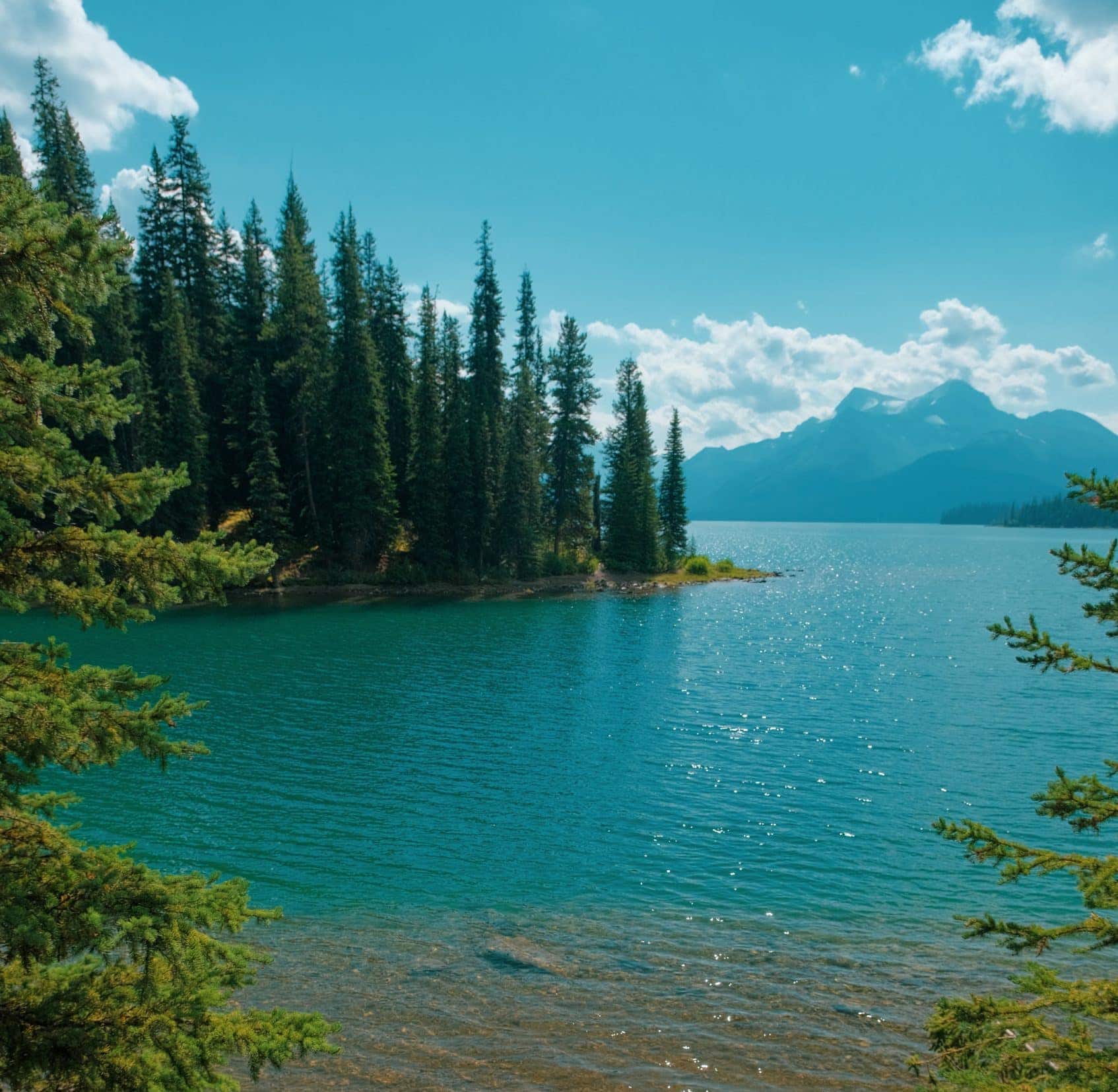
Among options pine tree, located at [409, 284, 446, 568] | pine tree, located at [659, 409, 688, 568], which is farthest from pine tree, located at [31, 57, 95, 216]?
pine tree, located at [659, 409, 688, 568]

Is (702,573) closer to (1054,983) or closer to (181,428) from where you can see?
(181,428)

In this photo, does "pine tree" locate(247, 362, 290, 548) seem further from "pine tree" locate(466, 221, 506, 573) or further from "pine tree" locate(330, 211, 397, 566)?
"pine tree" locate(466, 221, 506, 573)

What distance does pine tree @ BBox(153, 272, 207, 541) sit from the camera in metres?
69.0

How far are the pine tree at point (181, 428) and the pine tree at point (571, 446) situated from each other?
3636cm

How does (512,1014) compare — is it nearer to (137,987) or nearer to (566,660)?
(137,987)

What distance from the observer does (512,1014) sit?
1259 centimetres

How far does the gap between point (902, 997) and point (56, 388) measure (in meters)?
15.3

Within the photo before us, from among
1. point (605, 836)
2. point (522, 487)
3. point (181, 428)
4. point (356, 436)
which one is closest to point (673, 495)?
point (522, 487)

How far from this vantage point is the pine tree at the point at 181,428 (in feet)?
226

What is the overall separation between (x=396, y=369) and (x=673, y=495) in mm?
37860

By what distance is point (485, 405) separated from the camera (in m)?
77.4

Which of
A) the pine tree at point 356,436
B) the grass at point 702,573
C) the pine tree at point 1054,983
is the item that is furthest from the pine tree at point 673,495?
the pine tree at point 1054,983

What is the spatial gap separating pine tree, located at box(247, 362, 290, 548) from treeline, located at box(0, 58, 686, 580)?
174 millimetres

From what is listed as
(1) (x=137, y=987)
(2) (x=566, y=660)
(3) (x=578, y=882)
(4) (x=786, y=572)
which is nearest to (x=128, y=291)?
(2) (x=566, y=660)
